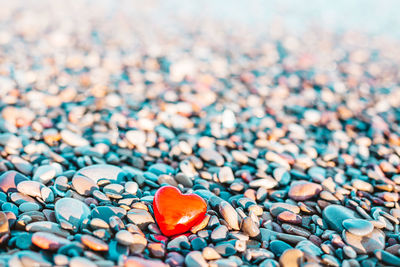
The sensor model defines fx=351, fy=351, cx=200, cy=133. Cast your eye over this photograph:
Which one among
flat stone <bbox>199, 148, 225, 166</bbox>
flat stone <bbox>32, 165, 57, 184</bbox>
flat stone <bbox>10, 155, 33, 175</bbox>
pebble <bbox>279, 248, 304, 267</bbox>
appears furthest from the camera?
flat stone <bbox>199, 148, 225, 166</bbox>

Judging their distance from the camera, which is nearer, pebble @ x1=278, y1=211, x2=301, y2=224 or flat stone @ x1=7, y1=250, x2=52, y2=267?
flat stone @ x1=7, y1=250, x2=52, y2=267

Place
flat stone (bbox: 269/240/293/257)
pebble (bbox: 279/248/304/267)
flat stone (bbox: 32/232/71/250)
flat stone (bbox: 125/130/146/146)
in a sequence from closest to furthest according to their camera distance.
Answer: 1. flat stone (bbox: 32/232/71/250)
2. pebble (bbox: 279/248/304/267)
3. flat stone (bbox: 269/240/293/257)
4. flat stone (bbox: 125/130/146/146)

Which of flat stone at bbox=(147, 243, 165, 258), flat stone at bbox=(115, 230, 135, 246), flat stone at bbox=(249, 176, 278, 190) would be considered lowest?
flat stone at bbox=(147, 243, 165, 258)

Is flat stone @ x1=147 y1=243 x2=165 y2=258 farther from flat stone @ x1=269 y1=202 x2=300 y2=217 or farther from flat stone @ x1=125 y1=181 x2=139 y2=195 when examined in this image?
flat stone @ x1=269 y1=202 x2=300 y2=217

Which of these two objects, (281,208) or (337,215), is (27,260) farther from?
(337,215)

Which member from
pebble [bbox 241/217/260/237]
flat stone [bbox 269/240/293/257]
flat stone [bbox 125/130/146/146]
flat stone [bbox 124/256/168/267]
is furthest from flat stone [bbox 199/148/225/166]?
flat stone [bbox 124/256/168/267]

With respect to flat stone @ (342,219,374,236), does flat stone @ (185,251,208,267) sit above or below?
below

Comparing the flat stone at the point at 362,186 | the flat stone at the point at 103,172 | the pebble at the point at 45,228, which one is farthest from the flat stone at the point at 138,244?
the flat stone at the point at 362,186

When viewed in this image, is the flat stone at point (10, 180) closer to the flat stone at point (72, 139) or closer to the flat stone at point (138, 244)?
Result: the flat stone at point (72, 139)
